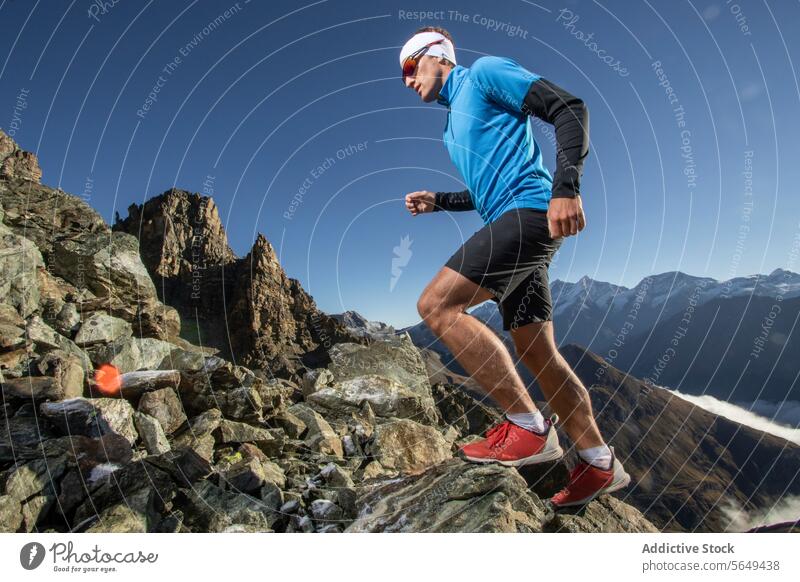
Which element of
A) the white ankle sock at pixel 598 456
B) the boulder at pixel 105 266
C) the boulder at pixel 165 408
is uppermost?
the boulder at pixel 105 266

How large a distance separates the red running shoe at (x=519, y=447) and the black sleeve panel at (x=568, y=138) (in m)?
1.74

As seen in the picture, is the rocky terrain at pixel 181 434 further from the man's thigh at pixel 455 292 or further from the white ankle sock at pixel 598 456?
the man's thigh at pixel 455 292

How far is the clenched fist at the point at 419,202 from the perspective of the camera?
4125mm

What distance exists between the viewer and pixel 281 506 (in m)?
4.00

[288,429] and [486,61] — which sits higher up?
[486,61]

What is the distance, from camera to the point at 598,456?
119 inches

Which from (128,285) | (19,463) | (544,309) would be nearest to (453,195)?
(544,309)

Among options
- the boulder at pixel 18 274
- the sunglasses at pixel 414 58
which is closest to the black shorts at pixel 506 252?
the sunglasses at pixel 414 58

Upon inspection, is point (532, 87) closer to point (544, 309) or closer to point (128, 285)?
point (544, 309)

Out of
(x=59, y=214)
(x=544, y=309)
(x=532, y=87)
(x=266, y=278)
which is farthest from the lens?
(x=266, y=278)

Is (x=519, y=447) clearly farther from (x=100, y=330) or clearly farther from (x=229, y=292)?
(x=229, y=292)

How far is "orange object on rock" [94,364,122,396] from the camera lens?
5.66 meters

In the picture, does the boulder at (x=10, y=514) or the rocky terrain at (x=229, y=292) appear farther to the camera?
the rocky terrain at (x=229, y=292)

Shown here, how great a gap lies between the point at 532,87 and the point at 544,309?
5.42 feet
